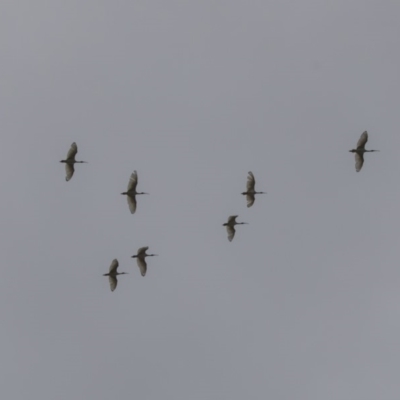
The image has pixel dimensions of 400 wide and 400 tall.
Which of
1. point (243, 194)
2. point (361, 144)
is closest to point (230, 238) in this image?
point (243, 194)

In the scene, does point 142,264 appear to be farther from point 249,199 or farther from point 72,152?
point 72,152

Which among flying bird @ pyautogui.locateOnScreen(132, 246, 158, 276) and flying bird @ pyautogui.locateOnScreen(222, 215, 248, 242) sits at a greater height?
flying bird @ pyautogui.locateOnScreen(222, 215, 248, 242)

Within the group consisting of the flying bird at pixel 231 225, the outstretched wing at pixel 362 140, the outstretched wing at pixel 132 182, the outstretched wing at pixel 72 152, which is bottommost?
the flying bird at pixel 231 225

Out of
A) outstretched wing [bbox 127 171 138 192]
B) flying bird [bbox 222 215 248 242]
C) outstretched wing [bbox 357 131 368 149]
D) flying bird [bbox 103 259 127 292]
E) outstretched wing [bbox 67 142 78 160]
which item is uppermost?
outstretched wing [bbox 357 131 368 149]

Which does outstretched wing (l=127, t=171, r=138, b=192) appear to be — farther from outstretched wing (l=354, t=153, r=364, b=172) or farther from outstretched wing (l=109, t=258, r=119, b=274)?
outstretched wing (l=354, t=153, r=364, b=172)

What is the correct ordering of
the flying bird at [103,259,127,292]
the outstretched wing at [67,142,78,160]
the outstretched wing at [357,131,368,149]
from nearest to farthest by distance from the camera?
the outstretched wing at [67,142,78,160] → the outstretched wing at [357,131,368,149] → the flying bird at [103,259,127,292]

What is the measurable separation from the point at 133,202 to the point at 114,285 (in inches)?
273

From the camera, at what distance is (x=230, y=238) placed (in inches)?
5285

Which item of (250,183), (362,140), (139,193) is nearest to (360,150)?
(362,140)

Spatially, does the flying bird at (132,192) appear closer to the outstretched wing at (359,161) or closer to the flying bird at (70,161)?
the flying bird at (70,161)

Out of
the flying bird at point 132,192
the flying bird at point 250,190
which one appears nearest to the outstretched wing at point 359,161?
the flying bird at point 250,190

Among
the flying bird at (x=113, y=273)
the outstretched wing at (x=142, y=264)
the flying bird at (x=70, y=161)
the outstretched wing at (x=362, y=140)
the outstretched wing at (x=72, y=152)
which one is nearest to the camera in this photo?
the outstretched wing at (x=72, y=152)

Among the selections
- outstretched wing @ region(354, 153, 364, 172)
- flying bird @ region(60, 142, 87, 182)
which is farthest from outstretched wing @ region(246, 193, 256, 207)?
flying bird @ region(60, 142, 87, 182)

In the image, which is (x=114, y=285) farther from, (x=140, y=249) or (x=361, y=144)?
(x=361, y=144)
